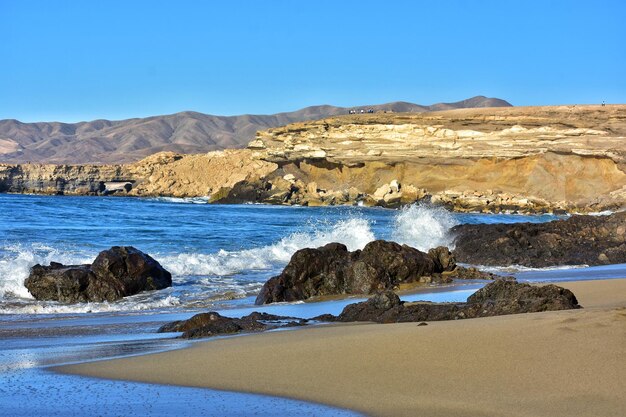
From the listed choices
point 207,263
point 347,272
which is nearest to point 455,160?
point 207,263

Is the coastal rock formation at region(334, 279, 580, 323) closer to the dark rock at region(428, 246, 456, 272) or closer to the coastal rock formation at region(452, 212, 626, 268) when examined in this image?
the dark rock at region(428, 246, 456, 272)

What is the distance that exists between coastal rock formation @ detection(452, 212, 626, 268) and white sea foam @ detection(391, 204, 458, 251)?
115 cm

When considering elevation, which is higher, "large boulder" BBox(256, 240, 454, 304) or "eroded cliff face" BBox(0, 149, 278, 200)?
"eroded cliff face" BBox(0, 149, 278, 200)

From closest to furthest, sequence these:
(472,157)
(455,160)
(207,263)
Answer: (207,263), (472,157), (455,160)

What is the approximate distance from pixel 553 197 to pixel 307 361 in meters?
48.2

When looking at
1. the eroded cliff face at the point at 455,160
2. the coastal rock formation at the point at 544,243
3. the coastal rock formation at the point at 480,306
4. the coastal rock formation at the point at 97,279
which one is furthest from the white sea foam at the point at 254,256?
the eroded cliff face at the point at 455,160

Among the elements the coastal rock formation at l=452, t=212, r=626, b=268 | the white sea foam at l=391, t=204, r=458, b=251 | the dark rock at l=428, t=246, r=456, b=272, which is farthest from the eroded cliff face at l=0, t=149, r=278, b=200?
the dark rock at l=428, t=246, r=456, b=272

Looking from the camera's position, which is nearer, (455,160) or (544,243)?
(544,243)

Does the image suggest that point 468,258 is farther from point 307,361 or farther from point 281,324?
point 307,361

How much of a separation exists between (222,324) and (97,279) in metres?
4.74

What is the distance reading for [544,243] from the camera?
1806 cm

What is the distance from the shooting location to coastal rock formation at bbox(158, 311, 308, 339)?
7953mm

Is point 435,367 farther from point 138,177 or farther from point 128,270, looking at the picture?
point 138,177

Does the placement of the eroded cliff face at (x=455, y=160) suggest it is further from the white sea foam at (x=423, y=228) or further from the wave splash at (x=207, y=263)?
the wave splash at (x=207, y=263)
